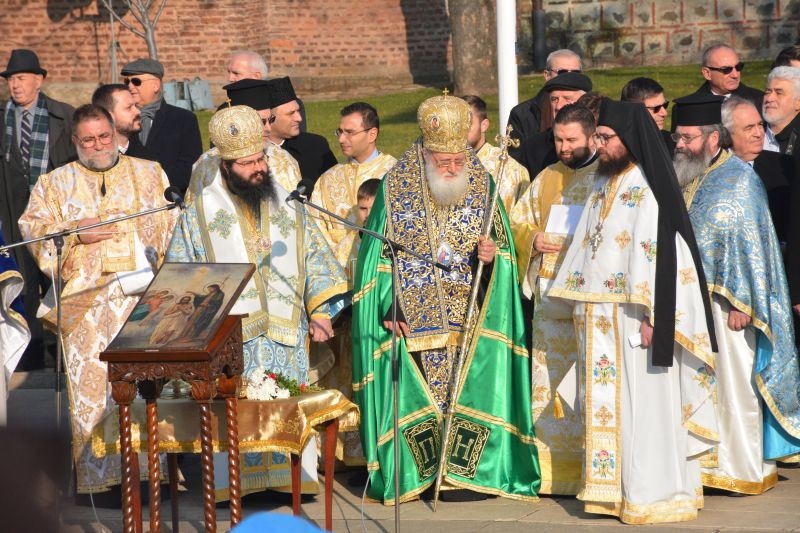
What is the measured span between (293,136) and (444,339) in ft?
6.50

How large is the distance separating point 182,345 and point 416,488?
212cm

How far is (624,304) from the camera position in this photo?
19.7ft

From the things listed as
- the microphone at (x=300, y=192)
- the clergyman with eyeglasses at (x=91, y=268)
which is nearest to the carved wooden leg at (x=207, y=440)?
the microphone at (x=300, y=192)

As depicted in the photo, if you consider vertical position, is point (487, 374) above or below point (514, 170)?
below

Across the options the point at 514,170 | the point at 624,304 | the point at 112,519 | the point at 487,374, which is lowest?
the point at 112,519

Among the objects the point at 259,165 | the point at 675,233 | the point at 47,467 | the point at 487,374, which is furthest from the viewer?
the point at 487,374

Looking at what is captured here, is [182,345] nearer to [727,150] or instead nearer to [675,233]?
[675,233]

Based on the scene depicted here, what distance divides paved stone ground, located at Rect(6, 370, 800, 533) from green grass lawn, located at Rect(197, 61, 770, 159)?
29.2 ft

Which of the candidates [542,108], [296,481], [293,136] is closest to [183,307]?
[296,481]

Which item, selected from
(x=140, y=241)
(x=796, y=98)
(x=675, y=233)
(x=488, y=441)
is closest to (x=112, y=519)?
(x=140, y=241)

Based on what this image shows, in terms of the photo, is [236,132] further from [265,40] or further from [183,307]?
[265,40]

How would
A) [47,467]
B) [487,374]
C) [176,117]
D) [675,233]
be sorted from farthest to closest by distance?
[176,117] → [487,374] → [675,233] → [47,467]

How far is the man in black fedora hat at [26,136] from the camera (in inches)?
343

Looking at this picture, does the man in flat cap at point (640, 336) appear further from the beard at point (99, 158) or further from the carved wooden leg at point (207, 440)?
the beard at point (99, 158)
